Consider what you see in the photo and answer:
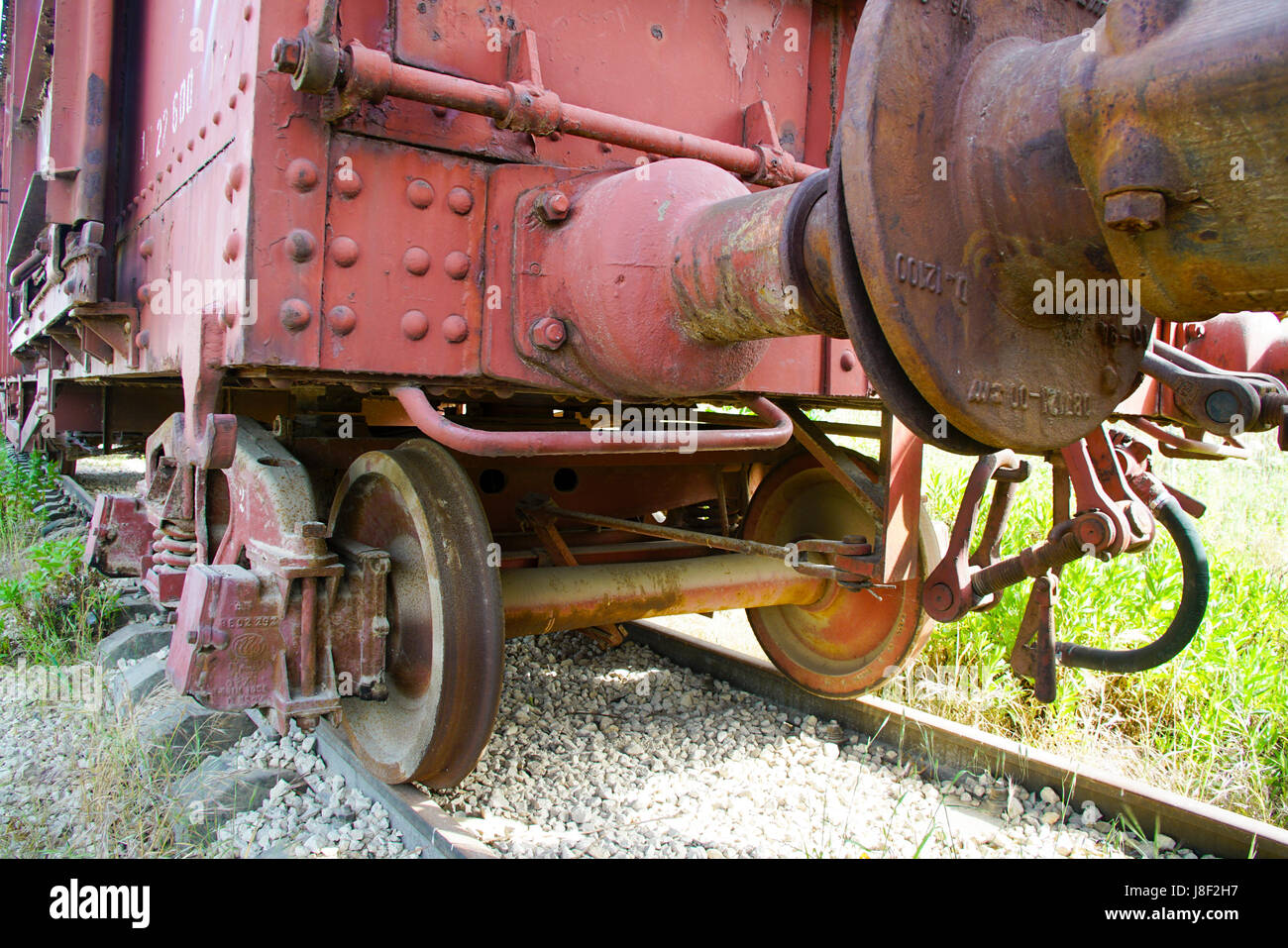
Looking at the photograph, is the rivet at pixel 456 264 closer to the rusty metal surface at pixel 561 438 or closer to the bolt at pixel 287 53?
the rusty metal surface at pixel 561 438

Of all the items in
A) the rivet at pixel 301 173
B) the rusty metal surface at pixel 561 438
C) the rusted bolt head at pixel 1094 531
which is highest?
the rivet at pixel 301 173

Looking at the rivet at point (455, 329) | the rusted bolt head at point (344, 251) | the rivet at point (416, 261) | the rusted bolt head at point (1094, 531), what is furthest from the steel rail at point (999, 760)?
the rusted bolt head at point (344, 251)

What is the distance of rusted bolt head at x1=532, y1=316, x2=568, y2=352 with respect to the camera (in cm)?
200

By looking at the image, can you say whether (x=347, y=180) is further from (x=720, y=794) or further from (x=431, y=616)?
(x=720, y=794)

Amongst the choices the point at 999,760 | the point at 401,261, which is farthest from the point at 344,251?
the point at 999,760

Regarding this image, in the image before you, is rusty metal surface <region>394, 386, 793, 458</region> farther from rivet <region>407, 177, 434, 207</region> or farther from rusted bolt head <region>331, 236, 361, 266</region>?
rivet <region>407, 177, 434, 207</region>

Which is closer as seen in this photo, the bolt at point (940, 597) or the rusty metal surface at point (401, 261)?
the rusty metal surface at point (401, 261)

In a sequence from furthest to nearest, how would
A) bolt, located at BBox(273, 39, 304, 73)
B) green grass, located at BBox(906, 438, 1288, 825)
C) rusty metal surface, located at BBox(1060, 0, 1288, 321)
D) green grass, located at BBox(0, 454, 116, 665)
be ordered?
green grass, located at BBox(0, 454, 116, 665) → green grass, located at BBox(906, 438, 1288, 825) → bolt, located at BBox(273, 39, 304, 73) → rusty metal surface, located at BBox(1060, 0, 1288, 321)

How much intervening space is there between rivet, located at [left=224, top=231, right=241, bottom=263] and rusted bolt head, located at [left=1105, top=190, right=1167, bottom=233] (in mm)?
1610

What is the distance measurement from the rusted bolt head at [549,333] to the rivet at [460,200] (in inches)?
12.4

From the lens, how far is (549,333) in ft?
6.58

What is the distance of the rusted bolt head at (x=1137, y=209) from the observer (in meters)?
1.03

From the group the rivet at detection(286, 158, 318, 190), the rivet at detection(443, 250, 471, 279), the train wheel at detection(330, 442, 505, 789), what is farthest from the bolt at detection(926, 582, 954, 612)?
the rivet at detection(286, 158, 318, 190)

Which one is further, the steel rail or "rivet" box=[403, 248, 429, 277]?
the steel rail
